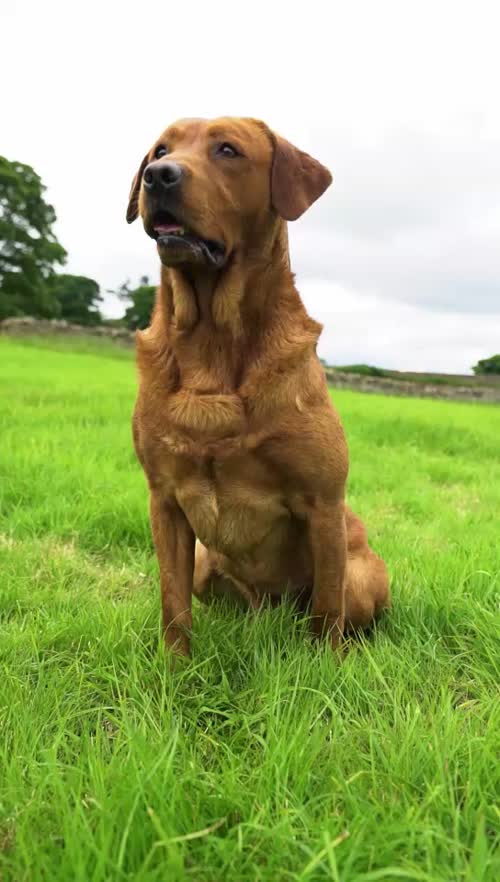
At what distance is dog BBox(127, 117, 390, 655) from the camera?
1919 millimetres

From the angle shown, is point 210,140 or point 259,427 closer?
point 259,427

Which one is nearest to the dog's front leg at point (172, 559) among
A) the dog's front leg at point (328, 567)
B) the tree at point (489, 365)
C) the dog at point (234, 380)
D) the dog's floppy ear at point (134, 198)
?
the dog at point (234, 380)

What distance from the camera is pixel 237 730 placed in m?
1.55

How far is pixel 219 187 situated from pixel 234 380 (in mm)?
574

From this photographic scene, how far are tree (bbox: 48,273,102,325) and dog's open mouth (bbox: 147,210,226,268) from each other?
141 ft

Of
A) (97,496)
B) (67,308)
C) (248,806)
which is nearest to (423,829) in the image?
(248,806)

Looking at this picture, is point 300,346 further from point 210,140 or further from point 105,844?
point 105,844

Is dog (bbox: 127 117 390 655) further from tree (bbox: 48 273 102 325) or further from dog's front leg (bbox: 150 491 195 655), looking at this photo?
tree (bbox: 48 273 102 325)

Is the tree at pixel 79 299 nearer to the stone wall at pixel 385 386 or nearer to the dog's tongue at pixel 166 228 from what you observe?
the stone wall at pixel 385 386

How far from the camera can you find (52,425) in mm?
6238

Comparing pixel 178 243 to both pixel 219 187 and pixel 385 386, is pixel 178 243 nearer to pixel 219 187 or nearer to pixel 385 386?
pixel 219 187

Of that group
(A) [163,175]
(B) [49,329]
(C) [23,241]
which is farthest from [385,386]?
(A) [163,175]

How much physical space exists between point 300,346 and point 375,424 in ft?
22.0

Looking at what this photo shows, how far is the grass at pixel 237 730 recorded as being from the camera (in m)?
1.09
